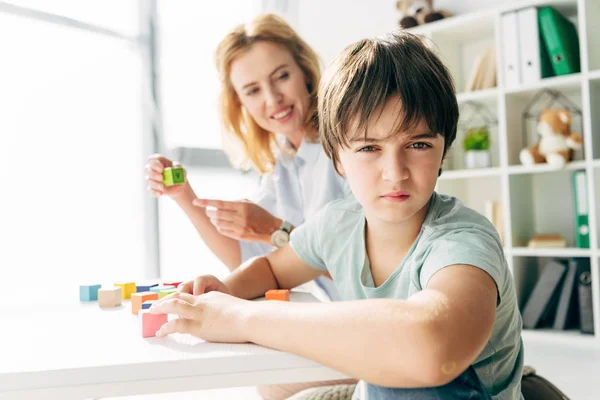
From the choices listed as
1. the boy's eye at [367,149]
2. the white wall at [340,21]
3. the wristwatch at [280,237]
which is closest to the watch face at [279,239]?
the wristwatch at [280,237]

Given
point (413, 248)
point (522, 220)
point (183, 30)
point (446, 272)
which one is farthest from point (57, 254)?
point (522, 220)

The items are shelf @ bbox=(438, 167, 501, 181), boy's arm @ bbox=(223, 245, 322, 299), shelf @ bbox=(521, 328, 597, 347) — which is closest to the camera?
boy's arm @ bbox=(223, 245, 322, 299)

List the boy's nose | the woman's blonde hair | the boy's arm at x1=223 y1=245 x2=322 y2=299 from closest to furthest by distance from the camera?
1. the boy's nose
2. the boy's arm at x1=223 y1=245 x2=322 y2=299
3. the woman's blonde hair

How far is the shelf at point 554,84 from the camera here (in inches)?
97.4

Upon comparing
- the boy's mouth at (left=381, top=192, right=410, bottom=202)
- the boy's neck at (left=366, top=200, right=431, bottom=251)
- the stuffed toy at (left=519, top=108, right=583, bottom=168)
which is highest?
the stuffed toy at (left=519, top=108, right=583, bottom=168)

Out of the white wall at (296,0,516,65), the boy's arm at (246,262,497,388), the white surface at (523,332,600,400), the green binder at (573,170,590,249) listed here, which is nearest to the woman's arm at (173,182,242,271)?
the boy's arm at (246,262,497,388)

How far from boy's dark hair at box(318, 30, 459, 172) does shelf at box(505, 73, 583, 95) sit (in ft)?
6.26

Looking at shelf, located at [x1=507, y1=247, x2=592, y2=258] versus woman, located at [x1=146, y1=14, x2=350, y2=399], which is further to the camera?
shelf, located at [x1=507, y1=247, x2=592, y2=258]

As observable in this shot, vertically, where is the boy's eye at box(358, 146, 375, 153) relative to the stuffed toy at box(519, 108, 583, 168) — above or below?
below

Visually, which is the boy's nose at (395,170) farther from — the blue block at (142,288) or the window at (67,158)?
the window at (67,158)

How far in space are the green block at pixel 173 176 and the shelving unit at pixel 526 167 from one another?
1644mm

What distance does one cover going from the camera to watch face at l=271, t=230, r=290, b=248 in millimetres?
1320

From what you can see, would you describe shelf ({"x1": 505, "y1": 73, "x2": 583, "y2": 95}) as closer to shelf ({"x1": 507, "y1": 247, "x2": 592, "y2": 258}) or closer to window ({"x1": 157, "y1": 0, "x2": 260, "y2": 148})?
shelf ({"x1": 507, "y1": 247, "x2": 592, "y2": 258})

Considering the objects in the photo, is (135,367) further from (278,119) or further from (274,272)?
(278,119)
